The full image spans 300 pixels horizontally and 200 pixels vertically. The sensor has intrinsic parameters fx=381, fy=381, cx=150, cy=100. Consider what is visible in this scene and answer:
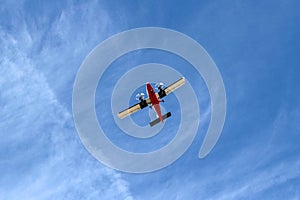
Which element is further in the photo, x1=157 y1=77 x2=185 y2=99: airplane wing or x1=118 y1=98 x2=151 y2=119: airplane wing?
x1=157 y1=77 x2=185 y2=99: airplane wing

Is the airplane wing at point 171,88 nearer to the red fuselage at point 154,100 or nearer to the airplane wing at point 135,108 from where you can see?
the red fuselage at point 154,100

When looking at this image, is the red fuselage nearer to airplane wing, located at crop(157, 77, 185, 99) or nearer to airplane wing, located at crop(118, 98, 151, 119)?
airplane wing, located at crop(118, 98, 151, 119)

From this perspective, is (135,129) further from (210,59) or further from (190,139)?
(210,59)

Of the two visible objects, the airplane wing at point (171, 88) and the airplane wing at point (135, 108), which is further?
the airplane wing at point (171, 88)

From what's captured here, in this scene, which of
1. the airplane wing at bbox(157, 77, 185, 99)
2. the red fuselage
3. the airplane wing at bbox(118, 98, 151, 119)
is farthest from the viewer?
the airplane wing at bbox(157, 77, 185, 99)

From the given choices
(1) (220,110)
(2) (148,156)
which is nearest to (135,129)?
(2) (148,156)

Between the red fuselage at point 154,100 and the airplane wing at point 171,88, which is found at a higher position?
the airplane wing at point 171,88

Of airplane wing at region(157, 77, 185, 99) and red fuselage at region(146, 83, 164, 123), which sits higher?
airplane wing at region(157, 77, 185, 99)

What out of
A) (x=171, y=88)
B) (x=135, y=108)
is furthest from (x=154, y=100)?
(x=171, y=88)

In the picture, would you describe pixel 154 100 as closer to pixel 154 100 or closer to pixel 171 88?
pixel 154 100
